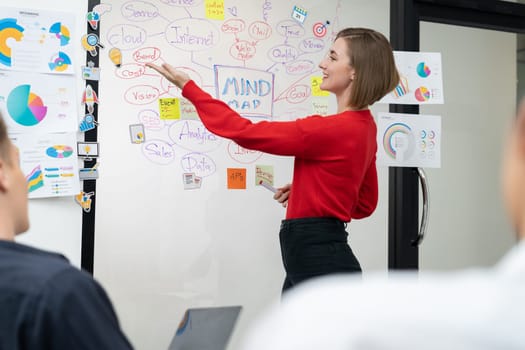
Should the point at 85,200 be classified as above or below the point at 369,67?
below

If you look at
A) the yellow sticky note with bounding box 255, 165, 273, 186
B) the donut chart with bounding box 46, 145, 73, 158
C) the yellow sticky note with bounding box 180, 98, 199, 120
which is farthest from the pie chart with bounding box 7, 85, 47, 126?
the yellow sticky note with bounding box 255, 165, 273, 186

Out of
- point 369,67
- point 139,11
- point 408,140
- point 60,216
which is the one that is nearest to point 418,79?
point 408,140

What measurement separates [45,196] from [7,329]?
1393 millimetres

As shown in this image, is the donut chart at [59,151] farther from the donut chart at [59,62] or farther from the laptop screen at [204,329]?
the laptop screen at [204,329]

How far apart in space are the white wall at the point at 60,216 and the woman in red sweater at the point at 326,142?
0.51 m

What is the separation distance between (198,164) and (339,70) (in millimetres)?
673

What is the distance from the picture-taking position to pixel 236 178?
7.62 feet

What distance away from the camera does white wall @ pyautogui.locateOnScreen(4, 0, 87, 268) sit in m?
2.07

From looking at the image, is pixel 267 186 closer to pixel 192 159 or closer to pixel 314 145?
pixel 192 159

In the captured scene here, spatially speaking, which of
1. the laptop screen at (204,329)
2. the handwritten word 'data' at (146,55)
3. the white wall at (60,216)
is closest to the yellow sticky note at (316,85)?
the handwritten word 'data' at (146,55)

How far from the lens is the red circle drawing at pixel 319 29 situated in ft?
8.11

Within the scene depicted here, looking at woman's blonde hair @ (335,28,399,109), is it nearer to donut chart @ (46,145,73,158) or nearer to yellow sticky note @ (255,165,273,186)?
yellow sticky note @ (255,165,273,186)

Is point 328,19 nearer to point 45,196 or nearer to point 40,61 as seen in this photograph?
point 40,61

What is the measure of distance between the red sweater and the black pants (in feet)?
0.11
